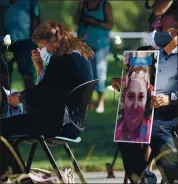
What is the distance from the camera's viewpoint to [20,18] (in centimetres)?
962

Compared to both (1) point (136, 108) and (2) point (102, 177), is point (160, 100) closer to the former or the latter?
(1) point (136, 108)

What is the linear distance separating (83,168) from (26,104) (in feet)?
2.38

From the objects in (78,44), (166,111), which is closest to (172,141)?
(166,111)

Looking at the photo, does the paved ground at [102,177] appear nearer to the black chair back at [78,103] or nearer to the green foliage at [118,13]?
the black chair back at [78,103]

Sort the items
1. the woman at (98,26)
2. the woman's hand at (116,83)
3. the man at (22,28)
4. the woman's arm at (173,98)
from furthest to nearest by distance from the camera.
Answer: the woman at (98,26) → the man at (22,28) → the woman's hand at (116,83) → the woman's arm at (173,98)

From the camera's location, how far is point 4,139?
8875 mm

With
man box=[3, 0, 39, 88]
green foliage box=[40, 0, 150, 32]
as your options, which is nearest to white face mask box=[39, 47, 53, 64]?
man box=[3, 0, 39, 88]

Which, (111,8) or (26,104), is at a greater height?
(111,8)

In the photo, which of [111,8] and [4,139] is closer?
[4,139]

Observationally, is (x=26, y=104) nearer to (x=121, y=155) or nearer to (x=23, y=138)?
(x=23, y=138)

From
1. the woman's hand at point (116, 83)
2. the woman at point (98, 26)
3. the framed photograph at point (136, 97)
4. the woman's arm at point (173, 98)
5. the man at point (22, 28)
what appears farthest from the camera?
the woman at point (98, 26)

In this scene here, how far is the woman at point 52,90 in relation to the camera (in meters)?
8.84

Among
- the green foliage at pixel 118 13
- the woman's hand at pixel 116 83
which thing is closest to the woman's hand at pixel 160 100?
the woman's hand at pixel 116 83

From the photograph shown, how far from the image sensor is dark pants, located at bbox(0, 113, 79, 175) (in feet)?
29.2
